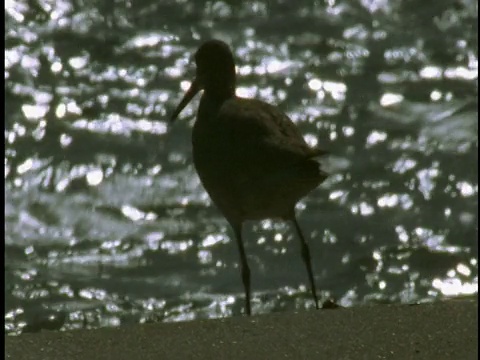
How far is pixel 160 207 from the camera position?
38.7ft

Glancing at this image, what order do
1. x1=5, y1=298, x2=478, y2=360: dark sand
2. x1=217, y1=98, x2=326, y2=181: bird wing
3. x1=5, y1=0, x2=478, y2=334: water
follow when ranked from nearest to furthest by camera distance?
x1=5, y1=298, x2=478, y2=360: dark sand < x1=217, y1=98, x2=326, y2=181: bird wing < x1=5, y1=0, x2=478, y2=334: water

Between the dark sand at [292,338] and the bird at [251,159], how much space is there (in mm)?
1333

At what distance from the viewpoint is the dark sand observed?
18.0 feet

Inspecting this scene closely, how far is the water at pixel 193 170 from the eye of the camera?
10609 mm

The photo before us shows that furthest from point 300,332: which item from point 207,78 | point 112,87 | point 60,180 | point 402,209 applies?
point 112,87

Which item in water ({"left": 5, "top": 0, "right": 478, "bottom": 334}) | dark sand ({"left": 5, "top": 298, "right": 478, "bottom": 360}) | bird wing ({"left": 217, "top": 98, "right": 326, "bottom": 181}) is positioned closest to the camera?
dark sand ({"left": 5, "top": 298, "right": 478, "bottom": 360})

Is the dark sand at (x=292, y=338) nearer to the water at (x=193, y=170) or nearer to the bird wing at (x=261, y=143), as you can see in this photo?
the bird wing at (x=261, y=143)

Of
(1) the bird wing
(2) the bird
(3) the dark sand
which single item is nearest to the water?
(2) the bird

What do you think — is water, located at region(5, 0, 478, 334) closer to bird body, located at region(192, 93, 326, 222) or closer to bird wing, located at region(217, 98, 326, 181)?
bird body, located at region(192, 93, 326, 222)

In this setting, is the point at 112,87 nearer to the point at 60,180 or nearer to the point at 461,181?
the point at 60,180

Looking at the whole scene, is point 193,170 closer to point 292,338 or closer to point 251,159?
point 251,159

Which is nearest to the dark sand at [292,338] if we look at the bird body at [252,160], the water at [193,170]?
the bird body at [252,160]

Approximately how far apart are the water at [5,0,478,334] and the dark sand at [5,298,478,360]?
154 inches

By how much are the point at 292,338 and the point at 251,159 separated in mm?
1894
